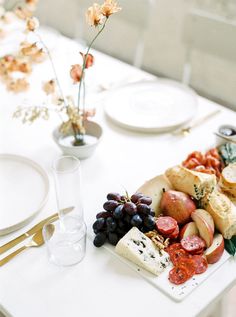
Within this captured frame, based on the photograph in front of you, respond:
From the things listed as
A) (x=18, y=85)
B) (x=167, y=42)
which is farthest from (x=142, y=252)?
(x=167, y=42)

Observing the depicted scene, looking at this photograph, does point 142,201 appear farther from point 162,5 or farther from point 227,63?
point 162,5

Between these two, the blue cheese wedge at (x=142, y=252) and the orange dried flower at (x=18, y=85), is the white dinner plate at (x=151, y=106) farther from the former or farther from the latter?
the blue cheese wedge at (x=142, y=252)

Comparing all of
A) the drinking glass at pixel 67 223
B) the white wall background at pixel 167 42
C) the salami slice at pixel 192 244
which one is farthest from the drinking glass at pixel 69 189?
the white wall background at pixel 167 42

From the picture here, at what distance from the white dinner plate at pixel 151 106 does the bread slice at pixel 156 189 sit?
37 cm

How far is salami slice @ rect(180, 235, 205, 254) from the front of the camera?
104 cm

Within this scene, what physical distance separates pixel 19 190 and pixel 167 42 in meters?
2.17

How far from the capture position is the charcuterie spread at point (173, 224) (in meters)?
1.03

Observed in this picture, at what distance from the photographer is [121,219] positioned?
1069mm

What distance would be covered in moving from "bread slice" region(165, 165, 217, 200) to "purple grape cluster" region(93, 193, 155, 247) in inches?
4.8

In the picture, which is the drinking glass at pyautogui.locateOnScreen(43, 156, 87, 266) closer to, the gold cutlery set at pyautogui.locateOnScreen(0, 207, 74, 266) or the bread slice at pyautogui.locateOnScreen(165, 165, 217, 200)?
the gold cutlery set at pyautogui.locateOnScreen(0, 207, 74, 266)

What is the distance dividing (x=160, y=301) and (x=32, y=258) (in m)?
0.32

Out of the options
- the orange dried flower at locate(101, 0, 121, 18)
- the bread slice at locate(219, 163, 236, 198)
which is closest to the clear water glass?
the bread slice at locate(219, 163, 236, 198)

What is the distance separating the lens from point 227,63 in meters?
2.85

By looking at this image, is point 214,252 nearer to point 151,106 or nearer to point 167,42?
point 151,106
